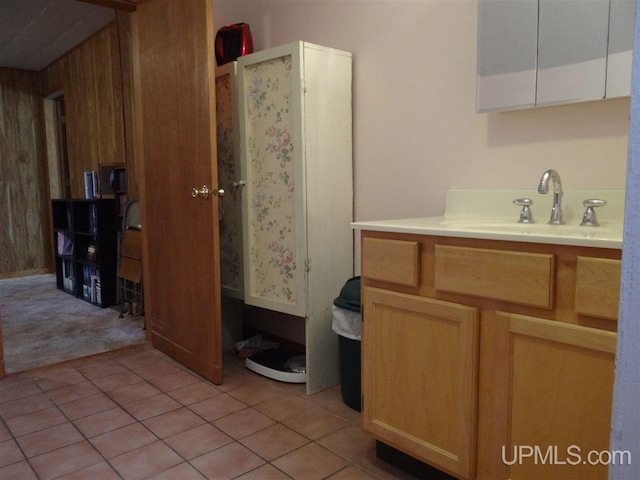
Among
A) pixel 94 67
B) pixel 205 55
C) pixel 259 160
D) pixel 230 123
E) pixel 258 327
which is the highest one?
pixel 94 67

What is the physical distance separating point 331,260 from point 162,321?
1205 mm

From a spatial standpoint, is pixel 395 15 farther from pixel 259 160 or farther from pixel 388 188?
pixel 259 160

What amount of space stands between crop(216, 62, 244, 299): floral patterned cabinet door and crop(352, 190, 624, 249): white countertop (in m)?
1.16

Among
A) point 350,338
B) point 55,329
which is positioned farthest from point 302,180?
point 55,329

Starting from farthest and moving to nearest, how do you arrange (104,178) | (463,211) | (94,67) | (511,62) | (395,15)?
(94,67)
(104,178)
(395,15)
(463,211)
(511,62)

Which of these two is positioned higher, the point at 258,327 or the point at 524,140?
the point at 524,140

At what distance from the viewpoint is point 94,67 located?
4.52 meters

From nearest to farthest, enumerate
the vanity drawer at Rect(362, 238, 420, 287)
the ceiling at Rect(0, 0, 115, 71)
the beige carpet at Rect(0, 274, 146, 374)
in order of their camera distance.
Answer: the vanity drawer at Rect(362, 238, 420, 287) → the beige carpet at Rect(0, 274, 146, 374) → the ceiling at Rect(0, 0, 115, 71)

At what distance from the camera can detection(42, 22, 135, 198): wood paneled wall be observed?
13.8 ft

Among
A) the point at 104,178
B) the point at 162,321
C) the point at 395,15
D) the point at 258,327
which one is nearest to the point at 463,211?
the point at 395,15

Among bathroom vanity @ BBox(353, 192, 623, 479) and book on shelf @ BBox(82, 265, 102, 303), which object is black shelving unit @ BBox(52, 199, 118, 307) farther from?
bathroom vanity @ BBox(353, 192, 623, 479)

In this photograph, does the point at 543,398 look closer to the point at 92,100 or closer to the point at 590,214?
the point at 590,214

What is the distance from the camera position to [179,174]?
265 cm
